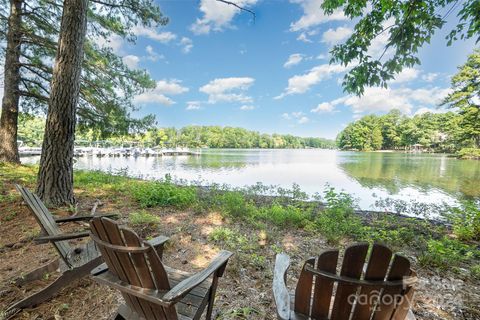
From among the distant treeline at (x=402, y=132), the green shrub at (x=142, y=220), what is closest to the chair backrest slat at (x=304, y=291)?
→ the green shrub at (x=142, y=220)

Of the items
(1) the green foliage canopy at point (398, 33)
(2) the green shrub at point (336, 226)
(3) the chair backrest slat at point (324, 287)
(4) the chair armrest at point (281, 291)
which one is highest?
(1) the green foliage canopy at point (398, 33)

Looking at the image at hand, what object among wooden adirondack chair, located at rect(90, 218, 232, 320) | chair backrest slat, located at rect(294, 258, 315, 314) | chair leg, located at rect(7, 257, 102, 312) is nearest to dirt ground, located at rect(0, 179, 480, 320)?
chair leg, located at rect(7, 257, 102, 312)

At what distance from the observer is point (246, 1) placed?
436 cm

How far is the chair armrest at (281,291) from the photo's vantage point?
121 centimetres

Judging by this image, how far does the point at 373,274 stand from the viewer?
0.99 m

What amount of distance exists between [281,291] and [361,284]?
1.75ft

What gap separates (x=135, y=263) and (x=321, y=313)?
983 mm

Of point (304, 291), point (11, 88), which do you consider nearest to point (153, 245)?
point (304, 291)

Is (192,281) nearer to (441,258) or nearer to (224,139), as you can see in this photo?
(441,258)

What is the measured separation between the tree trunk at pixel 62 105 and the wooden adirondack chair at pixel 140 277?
339 cm

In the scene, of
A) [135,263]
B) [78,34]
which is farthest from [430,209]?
[78,34]

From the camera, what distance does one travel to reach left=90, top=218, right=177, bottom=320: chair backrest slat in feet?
3.80

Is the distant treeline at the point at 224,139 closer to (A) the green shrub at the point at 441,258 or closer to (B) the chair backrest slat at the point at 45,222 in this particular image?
(B) the chair backrest slat at the point at 45,222

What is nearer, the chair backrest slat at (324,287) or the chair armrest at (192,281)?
the chair backrest slat at (324,287)
